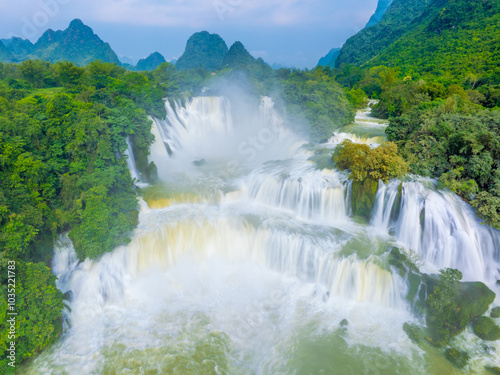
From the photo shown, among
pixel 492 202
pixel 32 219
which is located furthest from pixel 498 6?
pixel 32 219

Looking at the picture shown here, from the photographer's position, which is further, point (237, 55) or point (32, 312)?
point (237, 55)

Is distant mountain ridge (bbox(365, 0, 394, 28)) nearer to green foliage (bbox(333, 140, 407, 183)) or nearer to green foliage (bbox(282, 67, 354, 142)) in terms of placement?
green foliage (bbox(282, 67, 354, 142))

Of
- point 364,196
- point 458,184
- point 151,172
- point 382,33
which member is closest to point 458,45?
point 458,184

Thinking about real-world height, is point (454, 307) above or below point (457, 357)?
above

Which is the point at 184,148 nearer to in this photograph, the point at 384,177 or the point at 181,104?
the point at 181,104

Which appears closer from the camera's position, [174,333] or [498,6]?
[174,333]

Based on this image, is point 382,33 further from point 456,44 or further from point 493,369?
point 493,369

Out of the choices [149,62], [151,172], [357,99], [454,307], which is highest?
[149,62]
